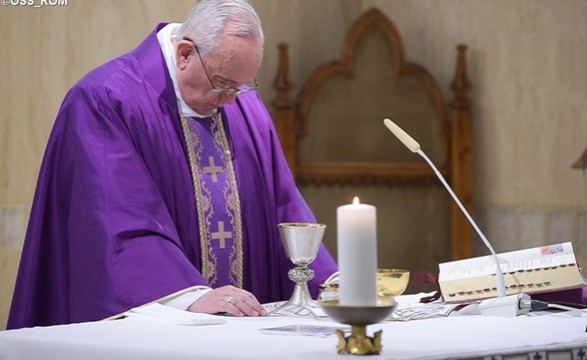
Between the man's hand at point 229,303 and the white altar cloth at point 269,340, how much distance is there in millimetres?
170

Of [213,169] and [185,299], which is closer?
[185,299]

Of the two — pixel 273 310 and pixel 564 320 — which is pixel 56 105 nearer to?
pixel 273 310

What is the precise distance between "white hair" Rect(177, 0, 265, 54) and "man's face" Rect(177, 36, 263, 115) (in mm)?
19

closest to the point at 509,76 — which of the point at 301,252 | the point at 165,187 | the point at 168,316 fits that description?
the point at 165,187

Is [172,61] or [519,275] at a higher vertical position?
[172,61]

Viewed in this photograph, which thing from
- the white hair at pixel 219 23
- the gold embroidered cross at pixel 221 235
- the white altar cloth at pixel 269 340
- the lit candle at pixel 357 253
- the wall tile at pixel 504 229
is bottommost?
the wall tile at pixel 504 229

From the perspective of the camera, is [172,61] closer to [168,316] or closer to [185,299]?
[185,299]

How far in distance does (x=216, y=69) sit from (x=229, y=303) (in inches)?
42.8

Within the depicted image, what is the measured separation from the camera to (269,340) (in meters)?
2.62

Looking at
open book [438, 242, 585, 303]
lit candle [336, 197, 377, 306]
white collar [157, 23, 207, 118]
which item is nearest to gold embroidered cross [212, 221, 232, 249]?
white collar [157, 23, 207, 118]

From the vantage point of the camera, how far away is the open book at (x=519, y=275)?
329cm

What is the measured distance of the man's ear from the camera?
409 cm

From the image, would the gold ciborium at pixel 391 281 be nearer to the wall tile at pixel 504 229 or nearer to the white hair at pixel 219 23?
the white hair at pixel 219 23

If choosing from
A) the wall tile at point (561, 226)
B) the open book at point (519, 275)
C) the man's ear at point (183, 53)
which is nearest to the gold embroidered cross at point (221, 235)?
the man's ear at point (183, 53)
